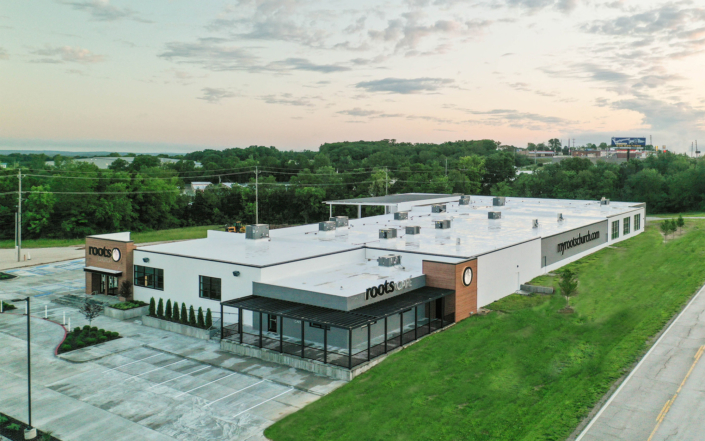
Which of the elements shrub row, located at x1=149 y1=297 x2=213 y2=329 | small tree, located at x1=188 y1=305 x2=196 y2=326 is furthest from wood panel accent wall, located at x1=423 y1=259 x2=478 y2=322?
small tree, located at x1=188 y1=305 x2=196 y2=326

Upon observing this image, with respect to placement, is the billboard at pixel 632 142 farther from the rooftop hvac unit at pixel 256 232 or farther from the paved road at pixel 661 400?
the paved road at pixel 661 400

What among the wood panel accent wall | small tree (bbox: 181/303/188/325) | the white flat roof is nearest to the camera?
the wood panel accent wall

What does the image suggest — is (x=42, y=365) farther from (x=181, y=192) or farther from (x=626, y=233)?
(x=181, y=192)

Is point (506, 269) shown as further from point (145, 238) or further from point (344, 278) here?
point (145, 238)

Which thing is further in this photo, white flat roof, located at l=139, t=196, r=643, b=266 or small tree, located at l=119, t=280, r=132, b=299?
small tree, located at l=119, t=280, r=132, b=299

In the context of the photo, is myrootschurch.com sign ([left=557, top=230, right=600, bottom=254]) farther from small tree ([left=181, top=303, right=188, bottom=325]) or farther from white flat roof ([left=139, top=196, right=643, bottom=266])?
small tree ([left=181, top=303, right=188, bottom=325])

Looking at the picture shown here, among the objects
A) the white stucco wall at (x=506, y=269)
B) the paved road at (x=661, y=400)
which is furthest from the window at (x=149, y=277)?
the paved road at (x=661, y=400)
